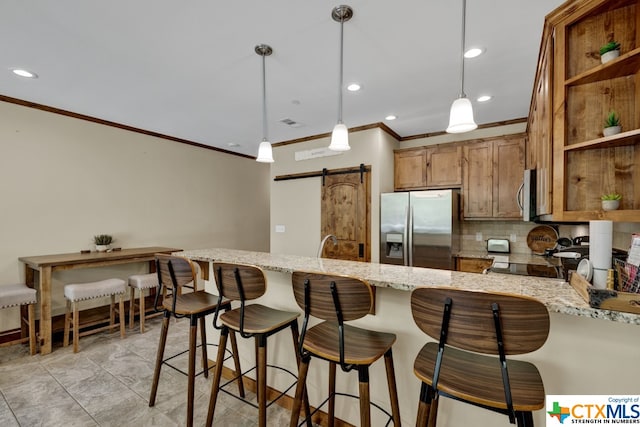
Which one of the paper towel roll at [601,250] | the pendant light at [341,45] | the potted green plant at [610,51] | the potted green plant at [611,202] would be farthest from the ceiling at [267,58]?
the paper towel roll at [601,250]

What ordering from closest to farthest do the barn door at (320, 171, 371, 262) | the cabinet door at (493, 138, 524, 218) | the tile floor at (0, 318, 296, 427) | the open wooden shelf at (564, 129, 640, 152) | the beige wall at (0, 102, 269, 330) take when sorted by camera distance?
the open wooden shelf at (564, 129, 640, 152) < the tile floor at (0, 318, 296, 427) < the beige wall at (0, 102, 269, 330) < the cabinet door at (493, 138, 524, 218) < the barn door at (320, 171, 371, 262)

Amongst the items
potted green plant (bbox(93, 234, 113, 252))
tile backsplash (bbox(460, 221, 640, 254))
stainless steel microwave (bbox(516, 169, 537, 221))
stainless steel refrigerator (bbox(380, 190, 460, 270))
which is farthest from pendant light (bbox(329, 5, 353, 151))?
potted green plant (bbox(93, 234, 113, 252))

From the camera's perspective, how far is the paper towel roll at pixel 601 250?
3.85ft

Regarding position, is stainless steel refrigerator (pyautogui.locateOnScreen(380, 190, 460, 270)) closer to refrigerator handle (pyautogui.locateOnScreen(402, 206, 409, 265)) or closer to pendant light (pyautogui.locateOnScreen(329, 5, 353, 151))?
refrigerator handle (pyautogui.locateOnScreen(402, 206, 409, 265))

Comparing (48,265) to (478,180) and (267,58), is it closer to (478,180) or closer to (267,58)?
(267,58)

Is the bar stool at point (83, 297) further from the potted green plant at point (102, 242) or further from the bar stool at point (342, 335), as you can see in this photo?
the bar stool at point (342, 335)

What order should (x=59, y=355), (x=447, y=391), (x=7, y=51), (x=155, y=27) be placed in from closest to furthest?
1. (x=447, y=391)
2. (x=155, y=27)
3. (x=7, y=51)
4. (x=59, y=355)

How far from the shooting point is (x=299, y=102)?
3178 millimetres

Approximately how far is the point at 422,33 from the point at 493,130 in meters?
2.44

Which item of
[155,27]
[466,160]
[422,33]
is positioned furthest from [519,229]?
[155,27]

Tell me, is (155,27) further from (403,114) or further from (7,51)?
(403,114)

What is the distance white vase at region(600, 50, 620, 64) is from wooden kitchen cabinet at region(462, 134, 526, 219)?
90.8 inches

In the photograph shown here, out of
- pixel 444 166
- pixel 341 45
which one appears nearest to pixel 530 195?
pixel 444 166

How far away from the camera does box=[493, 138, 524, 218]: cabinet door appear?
351cm
